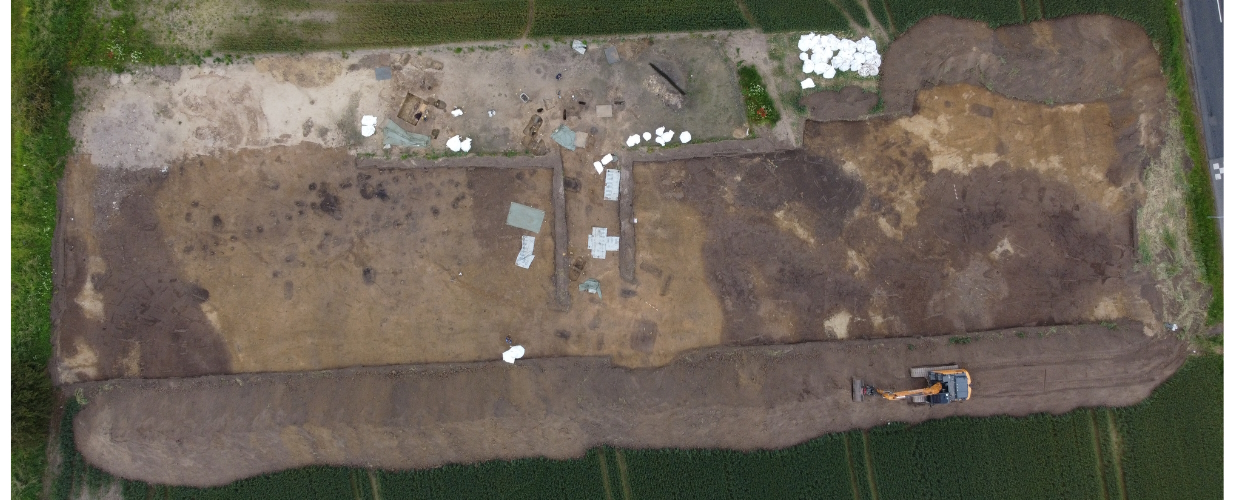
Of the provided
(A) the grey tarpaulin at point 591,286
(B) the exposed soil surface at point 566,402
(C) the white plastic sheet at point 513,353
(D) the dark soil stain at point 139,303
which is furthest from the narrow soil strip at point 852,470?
(D) the dark soil stain at point 139,303

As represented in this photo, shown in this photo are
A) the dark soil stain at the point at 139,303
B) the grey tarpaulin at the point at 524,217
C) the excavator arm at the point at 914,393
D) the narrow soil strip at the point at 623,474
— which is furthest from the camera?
the narrow soil strip at the point at 623,474

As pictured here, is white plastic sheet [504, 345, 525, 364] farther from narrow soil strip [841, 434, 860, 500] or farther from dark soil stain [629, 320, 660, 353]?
narrow soil strip [841, 434, 860, 500]

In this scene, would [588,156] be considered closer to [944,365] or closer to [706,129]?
[706,129]

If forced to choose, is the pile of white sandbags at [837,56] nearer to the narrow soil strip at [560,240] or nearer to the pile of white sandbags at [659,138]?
the pile of white sandbags at [659,138]

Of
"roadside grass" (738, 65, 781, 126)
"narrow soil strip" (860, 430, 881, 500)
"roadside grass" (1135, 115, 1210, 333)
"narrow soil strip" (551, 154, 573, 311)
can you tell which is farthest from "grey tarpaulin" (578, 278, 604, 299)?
"roadside grass" (1135, 115, 1210, 333)

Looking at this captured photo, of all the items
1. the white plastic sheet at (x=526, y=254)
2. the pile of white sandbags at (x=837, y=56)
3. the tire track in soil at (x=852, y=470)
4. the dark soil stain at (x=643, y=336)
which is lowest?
the tire track in soil at (x=852, y=470)
